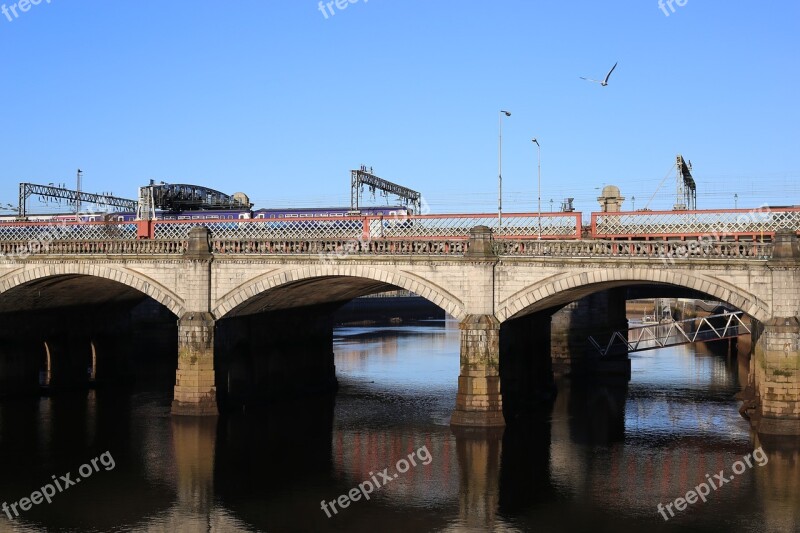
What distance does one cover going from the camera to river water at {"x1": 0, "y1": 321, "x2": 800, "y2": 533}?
32375mm

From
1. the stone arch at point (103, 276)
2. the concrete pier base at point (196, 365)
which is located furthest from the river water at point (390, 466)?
the stone arch at point (103, 276)

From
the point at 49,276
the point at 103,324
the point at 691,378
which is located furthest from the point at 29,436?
the point at 691,378

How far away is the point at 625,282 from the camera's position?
1761 inches

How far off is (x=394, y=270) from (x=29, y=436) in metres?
21.4

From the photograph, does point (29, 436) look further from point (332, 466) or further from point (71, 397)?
point (332, 466)

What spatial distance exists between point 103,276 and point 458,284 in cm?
2210

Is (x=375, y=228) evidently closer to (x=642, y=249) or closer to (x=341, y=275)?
(x=341, y=275)

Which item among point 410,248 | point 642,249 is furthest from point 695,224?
point 410,248

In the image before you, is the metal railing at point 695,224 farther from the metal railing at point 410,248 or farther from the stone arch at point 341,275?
the stone arch at point 341,275

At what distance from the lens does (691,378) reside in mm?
69312

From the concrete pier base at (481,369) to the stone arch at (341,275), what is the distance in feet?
3.72

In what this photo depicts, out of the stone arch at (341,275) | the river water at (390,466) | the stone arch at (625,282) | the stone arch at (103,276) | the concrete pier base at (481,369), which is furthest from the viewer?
the stone arch at (103,276)

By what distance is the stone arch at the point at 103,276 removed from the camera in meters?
51.5

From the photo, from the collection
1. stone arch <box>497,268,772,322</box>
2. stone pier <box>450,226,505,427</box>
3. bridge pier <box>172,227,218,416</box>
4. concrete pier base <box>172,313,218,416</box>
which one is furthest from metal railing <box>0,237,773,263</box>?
concrete pier base <box>172,313,218,416</box>
